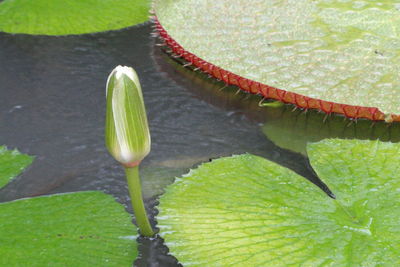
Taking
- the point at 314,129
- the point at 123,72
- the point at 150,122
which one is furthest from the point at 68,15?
the point at 123,72

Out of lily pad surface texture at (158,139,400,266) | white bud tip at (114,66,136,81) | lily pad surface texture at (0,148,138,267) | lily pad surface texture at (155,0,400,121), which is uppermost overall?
white bud tip at (114,66,136,81)

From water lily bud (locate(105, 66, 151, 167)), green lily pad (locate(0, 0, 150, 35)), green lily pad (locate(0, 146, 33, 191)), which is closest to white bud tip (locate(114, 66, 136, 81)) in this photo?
water lily bud (locate(105, 66, 151, 167))

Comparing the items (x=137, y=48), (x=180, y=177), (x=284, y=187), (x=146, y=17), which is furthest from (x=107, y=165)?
(x=146, y=17)

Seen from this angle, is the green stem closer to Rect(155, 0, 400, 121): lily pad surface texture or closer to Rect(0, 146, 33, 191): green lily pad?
Rect(0, 146, 33, 191): green lily pad

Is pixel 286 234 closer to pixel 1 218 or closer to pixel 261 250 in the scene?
pixel 261 250

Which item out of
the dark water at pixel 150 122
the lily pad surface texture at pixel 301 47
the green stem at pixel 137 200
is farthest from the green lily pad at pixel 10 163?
the lily pad surface texture at pixel 301 47

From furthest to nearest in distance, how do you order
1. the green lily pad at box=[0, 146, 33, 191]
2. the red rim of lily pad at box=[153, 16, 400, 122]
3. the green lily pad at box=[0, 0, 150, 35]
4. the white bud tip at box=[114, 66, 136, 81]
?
1. the green lily pad at box=[0, 0, 150, 35]
2. the red rim of lily pad at box=[153, 16, 400, 122]
3. the green lily pad at box=[0, 146, 33, 191]
4. the white bud tip at box=[114, 66, 136, 81]
